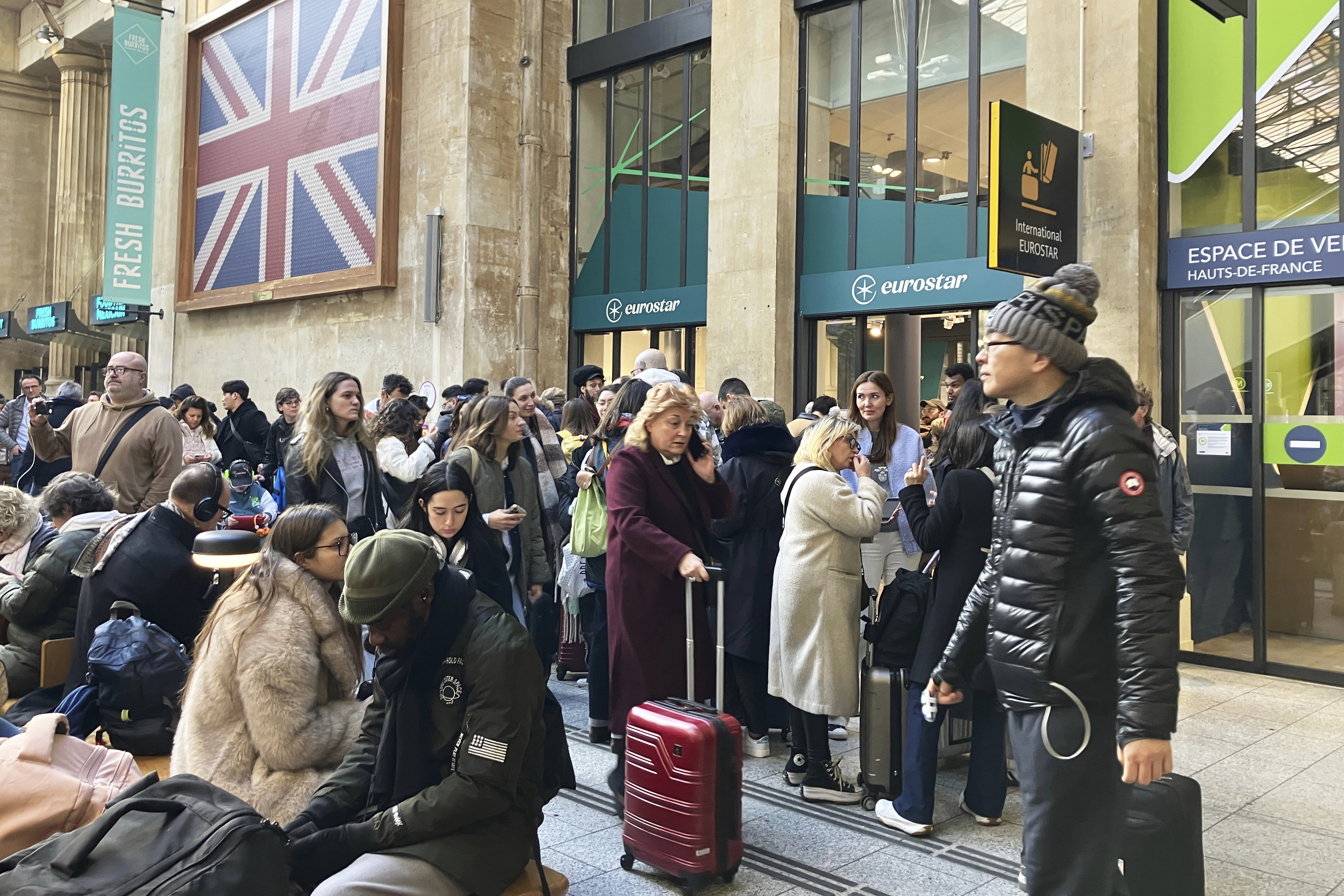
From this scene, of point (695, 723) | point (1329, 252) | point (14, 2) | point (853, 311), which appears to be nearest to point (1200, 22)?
point (1329, 252)

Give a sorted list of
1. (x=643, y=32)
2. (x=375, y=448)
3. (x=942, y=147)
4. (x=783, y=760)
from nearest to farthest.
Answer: (x=783, y=760) → (x=375, y=448) → (x=942, y=147) → (x=643, y=32)

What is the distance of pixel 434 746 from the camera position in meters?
2.99

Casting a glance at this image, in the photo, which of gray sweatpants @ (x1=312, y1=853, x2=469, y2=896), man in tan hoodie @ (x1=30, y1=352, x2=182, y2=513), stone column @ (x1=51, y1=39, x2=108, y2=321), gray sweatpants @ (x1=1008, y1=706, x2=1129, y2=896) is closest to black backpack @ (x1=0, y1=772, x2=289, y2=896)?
gray sweatpants @ (x1=312, y1=853, x2=469, y2=896)

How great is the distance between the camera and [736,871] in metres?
4.12

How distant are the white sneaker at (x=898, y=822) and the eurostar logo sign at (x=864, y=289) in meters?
6.55

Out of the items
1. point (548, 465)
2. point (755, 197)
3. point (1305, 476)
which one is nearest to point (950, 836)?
point (548, 465)

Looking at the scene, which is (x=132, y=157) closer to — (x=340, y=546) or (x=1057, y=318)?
(x=340, y=546)

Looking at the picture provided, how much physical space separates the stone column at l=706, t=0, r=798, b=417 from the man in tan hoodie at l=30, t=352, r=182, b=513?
5.82 m

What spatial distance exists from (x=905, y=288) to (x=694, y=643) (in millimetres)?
6450

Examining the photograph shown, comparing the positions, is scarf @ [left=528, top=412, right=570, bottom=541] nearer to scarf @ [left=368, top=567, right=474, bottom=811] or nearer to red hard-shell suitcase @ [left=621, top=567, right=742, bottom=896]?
red hard-shell suitcase @ [left=621, top=567, right=742, bottom=896]

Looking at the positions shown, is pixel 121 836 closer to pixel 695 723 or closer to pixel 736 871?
pixel 695 723

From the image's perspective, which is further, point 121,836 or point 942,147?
point 942,147

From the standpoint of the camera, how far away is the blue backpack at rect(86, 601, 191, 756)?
3.85 m

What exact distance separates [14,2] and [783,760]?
3465 centimetres
